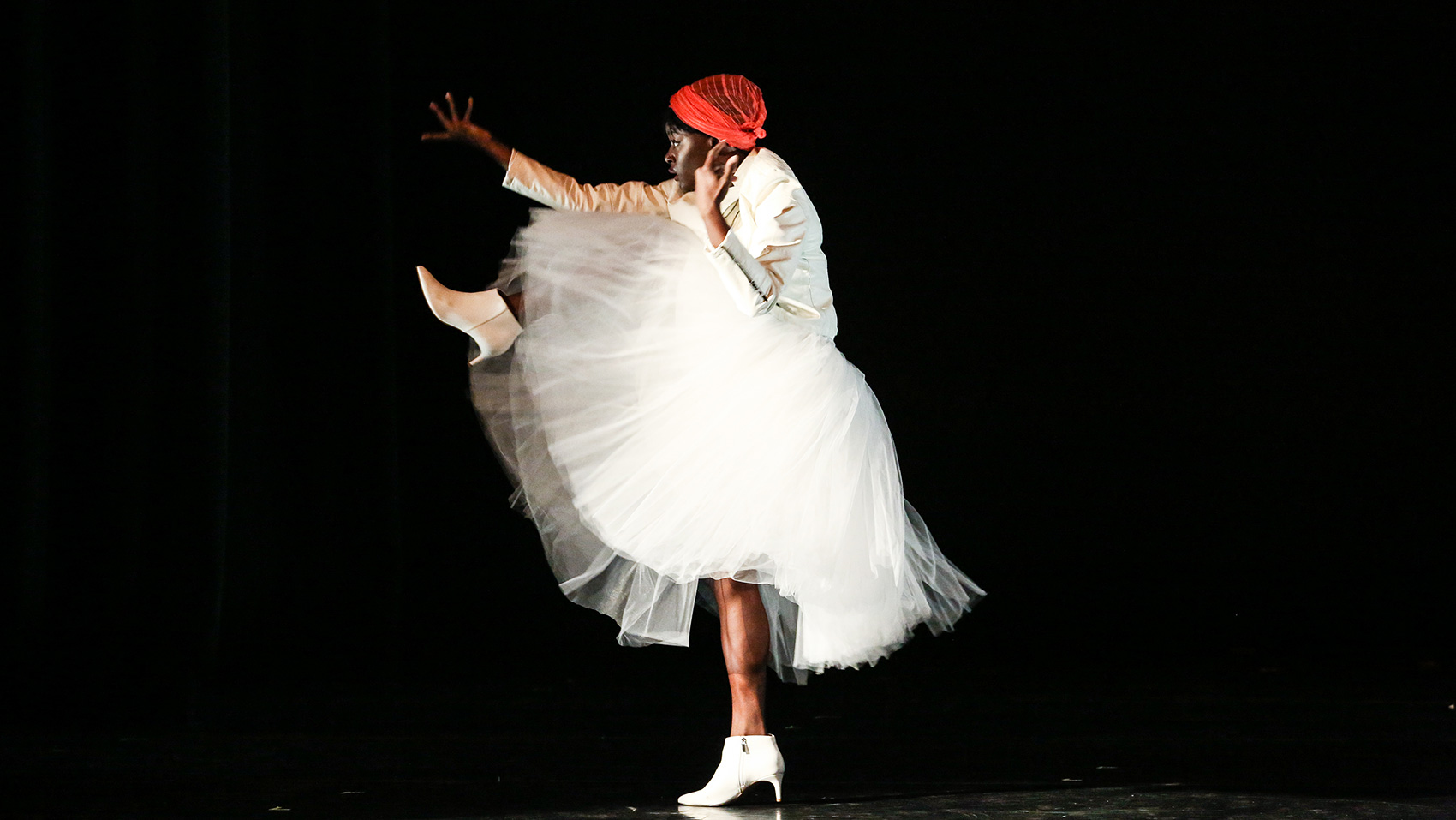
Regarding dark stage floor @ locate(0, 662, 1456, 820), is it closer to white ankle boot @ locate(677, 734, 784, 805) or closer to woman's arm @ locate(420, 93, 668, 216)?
white ankle boot @ locate(677, 734, 784, 805)

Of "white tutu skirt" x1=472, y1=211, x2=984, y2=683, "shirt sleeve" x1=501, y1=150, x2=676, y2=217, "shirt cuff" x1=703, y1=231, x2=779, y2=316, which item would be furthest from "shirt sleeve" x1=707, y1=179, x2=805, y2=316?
"shirt sleeve" x1=501, y1=150, x2=676, y2=217

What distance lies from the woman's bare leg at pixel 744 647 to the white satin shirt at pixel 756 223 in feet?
1.38

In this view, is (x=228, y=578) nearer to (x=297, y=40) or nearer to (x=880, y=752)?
(x=297, y=40)

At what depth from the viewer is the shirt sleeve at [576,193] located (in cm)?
228

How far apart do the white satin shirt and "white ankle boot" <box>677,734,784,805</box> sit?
2.04ft

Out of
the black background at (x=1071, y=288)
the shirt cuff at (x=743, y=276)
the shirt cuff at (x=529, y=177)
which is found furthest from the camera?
the black background at (x=1071, y=288)

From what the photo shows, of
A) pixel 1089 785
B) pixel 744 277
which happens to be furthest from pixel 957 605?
pixel 744 277

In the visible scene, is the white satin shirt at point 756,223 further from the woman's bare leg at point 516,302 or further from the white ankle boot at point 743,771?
the white ankle boot at point 743,771

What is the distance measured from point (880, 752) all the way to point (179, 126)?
7.78 feet

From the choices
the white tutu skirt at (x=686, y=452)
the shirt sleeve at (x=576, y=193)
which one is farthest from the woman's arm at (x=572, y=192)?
the white tutu skirt at (x=686, y=452)

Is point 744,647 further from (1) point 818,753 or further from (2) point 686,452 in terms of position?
(1) point 818,753

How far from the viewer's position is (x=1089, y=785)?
2.14m

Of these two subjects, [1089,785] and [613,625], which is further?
[613,625]

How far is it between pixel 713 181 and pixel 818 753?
1122 mm
